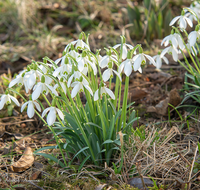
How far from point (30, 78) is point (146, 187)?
93 centimetres

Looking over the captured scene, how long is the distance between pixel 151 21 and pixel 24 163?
278 cm

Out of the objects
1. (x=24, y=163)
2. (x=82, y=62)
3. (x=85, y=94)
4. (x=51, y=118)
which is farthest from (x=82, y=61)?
(x=24, y=163)

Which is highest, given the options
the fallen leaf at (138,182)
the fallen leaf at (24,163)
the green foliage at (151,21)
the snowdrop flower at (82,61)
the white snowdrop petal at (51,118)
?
the green foliage at (151,21)

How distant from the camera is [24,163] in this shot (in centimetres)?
171

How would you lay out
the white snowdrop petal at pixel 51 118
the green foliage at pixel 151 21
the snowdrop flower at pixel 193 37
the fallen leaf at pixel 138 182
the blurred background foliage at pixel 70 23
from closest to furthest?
Result: the white snowdrop petal at pixel 51 118
the fallen leaf at pixel 138 182
the snowdrop flower at pixel 193 37
the green foliage at pixel 151 21
the blurred background foliage at pixel 70 23

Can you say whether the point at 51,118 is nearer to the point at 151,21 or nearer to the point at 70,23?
the point at 151,21

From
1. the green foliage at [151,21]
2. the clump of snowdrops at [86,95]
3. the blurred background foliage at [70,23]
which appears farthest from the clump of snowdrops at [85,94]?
the green foliage at [151,21]

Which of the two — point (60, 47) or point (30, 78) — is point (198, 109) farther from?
point (60, 47)

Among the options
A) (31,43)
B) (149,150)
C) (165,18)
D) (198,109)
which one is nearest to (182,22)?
(198,109)

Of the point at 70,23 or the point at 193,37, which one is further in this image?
the point at 70,23

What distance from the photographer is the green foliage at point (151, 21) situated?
345 cm

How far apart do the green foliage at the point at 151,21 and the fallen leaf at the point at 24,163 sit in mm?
2555

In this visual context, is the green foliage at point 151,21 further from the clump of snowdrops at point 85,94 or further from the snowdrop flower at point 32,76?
the snowdrop flower at point 32,76

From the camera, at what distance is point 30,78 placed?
125 centimetres
